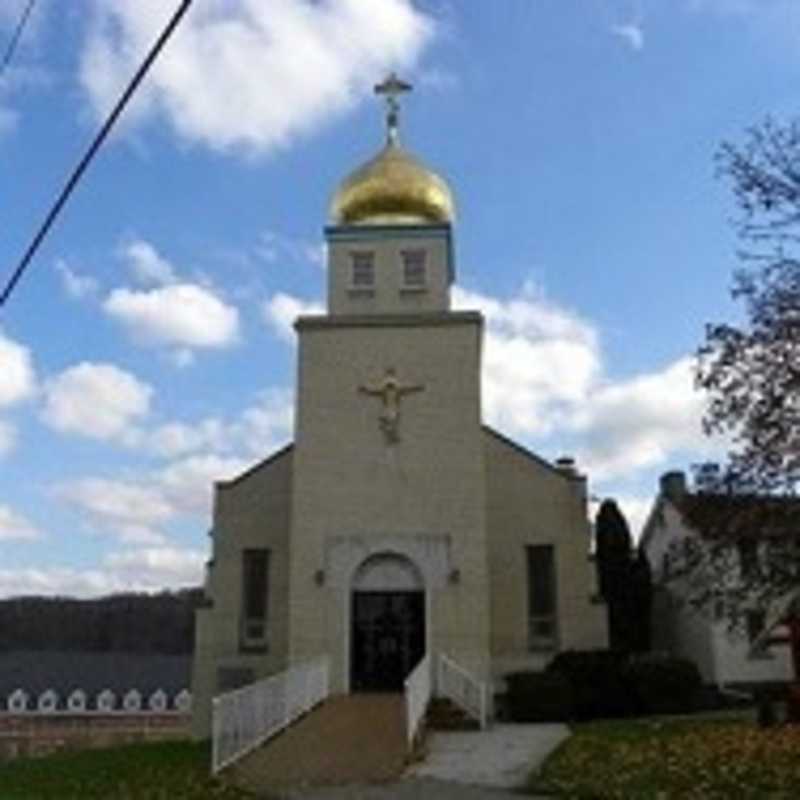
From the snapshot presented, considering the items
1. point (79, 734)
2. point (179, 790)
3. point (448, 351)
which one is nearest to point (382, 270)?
point (448, 351)

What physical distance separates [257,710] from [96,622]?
378 ft

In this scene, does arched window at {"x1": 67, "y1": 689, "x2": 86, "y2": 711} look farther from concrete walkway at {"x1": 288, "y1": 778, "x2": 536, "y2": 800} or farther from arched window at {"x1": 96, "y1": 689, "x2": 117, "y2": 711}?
concrete walkway at {"x1": 288, "y1": 778, "x2": 536, "y2": 800}

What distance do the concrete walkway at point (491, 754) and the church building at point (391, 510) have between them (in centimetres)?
474

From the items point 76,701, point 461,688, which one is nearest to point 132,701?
point 76,701

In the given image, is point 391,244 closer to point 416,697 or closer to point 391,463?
point 391,463

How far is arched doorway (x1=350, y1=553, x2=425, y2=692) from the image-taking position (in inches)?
1083

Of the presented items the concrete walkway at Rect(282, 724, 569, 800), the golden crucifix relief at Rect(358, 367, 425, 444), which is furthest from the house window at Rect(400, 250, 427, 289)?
the concrete walkway at Rect(282, 724, 569, 800)

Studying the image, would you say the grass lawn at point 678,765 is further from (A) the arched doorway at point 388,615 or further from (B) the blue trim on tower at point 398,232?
(B) the blue trim on tower at point 398,232

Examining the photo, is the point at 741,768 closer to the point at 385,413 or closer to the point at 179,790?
the point at 179,790

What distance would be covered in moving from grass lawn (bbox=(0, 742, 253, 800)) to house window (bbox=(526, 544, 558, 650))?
808cm

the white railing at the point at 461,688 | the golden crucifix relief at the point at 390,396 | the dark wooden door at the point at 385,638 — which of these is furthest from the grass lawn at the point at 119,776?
the golden crucifix relief at the point at 390,396

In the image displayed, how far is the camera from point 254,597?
30500mm

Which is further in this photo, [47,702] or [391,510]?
[47,702]

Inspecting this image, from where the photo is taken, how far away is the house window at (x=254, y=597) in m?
30.0
